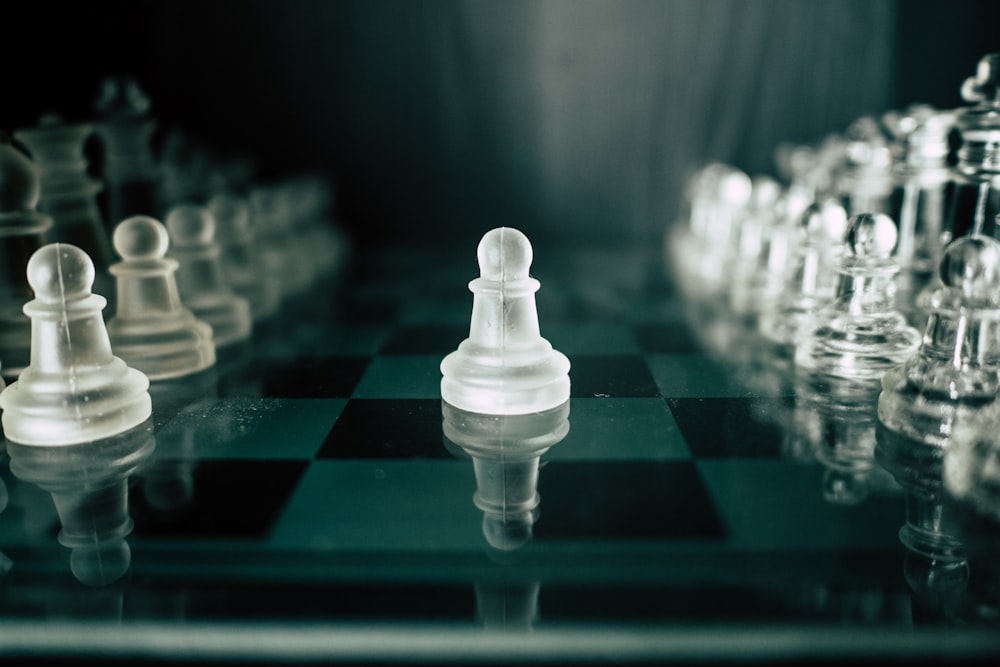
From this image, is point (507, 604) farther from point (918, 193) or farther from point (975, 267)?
point (918, 193)

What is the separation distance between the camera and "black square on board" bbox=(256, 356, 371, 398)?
4.04ft

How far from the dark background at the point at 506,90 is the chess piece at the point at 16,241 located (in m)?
1.39

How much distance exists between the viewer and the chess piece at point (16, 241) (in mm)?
1284

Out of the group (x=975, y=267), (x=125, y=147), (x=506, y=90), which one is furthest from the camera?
(x=506, y=90)

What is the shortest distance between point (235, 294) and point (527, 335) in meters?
0.87

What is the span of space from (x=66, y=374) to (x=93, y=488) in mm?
203

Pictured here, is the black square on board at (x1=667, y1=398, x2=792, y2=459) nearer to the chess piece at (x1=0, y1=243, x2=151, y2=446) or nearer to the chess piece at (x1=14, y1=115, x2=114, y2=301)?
the chess piece at (x1=0, y1=243, x2=151, y2=446)

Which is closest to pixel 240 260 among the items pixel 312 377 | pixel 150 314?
pixel 150 314

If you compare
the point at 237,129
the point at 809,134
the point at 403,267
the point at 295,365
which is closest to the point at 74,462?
the point at 295,365

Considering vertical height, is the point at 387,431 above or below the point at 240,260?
below

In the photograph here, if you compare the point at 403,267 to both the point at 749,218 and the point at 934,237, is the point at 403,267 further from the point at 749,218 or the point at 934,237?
the point at 934,237

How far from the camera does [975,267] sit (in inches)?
37.3

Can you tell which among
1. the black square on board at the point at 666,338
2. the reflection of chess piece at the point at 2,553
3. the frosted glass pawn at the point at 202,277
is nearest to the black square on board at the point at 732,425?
the black square on board at the point at 666,338

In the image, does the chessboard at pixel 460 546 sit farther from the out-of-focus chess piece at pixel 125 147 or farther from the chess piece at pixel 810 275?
the out-of-focus chess piece at pixel 125 147
